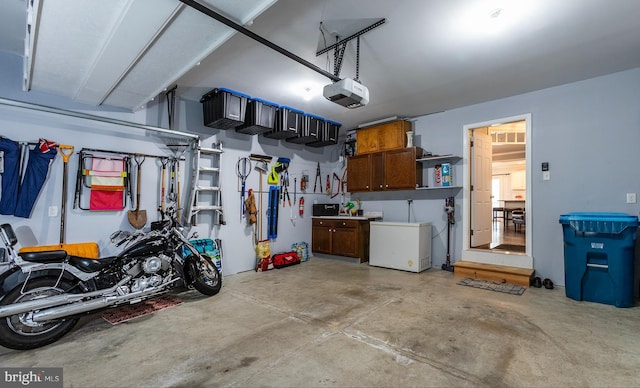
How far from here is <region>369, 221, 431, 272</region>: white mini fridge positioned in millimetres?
5223

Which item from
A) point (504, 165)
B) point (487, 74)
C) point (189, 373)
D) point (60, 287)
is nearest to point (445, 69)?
point (487, 74)

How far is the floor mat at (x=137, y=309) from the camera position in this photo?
312cm

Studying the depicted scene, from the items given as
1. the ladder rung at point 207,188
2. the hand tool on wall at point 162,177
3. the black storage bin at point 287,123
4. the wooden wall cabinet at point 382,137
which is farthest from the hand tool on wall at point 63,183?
the wooden wall cabinet at point 382,137

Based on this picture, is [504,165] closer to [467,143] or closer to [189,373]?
[467,143]

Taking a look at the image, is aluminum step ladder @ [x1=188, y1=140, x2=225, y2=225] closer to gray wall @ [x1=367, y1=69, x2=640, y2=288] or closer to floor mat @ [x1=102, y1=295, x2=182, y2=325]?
floor mat @ [x1=102, y1=295, x2=182, y2=325]

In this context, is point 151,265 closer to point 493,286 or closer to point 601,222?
point 493,286

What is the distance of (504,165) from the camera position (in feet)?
42.4

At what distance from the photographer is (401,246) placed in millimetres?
5383

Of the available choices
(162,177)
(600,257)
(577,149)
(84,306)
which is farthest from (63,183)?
(577,149)

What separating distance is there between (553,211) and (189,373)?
5.18 meters

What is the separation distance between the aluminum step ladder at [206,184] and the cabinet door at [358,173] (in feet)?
9.34

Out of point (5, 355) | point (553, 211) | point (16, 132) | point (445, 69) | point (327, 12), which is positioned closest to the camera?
point (5, 355)

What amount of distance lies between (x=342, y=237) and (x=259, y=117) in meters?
2.98

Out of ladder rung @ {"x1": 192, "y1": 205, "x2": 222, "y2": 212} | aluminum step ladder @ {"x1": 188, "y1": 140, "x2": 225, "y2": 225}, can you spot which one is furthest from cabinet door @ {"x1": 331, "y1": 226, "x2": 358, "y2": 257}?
ladder rung @ {"x1": 192, "y1": 205, "x2": 222, "y2": 212}
